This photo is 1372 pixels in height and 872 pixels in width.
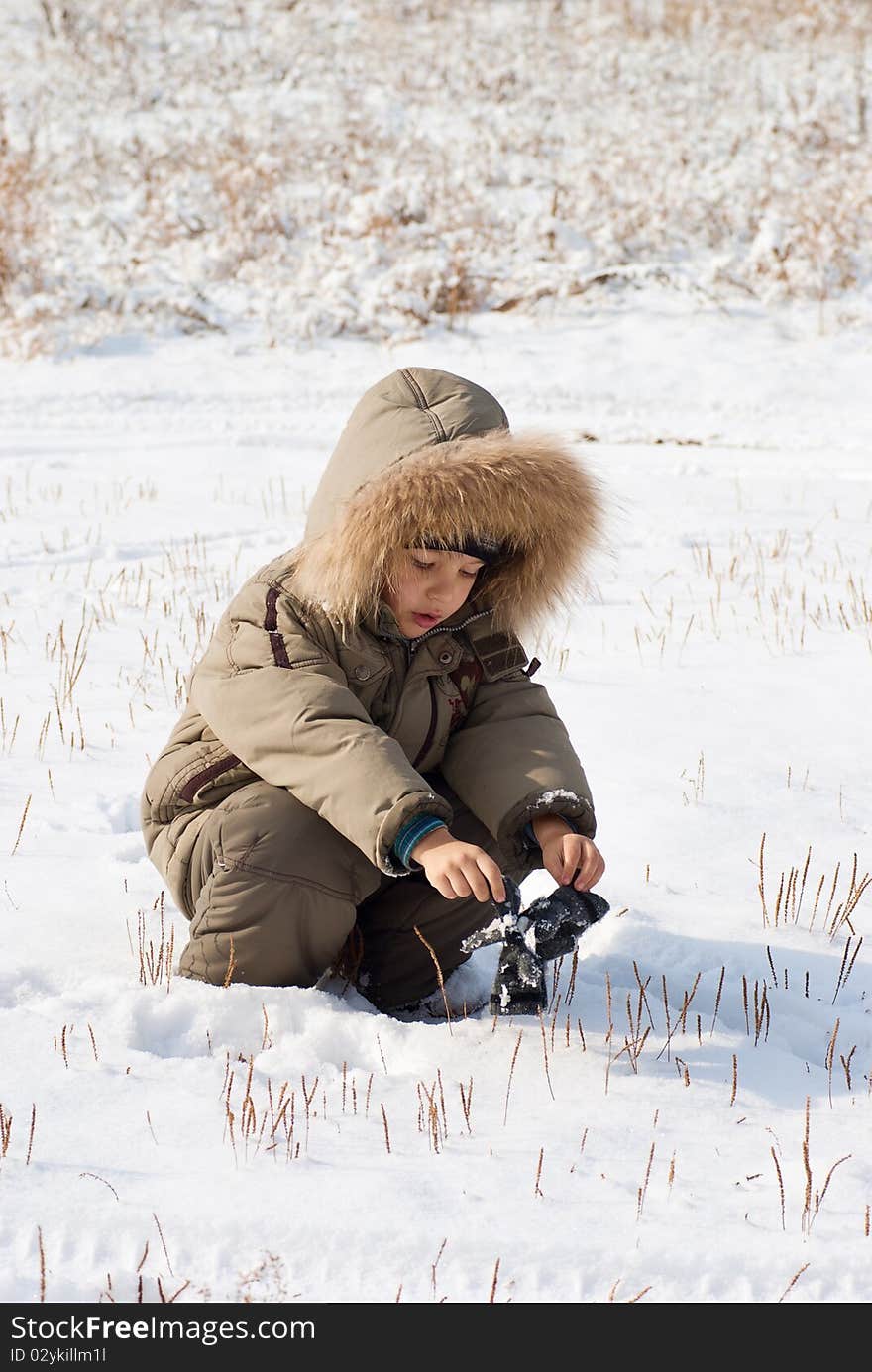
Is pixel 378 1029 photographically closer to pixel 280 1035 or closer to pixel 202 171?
pixel 280 1035

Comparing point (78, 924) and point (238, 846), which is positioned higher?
point (238, 846)

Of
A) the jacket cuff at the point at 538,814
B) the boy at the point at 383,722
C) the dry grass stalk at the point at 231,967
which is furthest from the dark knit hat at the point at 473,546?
the dry grass stalk at the point at 231,967

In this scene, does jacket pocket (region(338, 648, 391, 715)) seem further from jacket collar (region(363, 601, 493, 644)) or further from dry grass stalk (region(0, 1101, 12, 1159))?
dry grass stalk (region(0, 1101, 12, 1159))

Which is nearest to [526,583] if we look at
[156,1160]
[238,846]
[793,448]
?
[238,846]

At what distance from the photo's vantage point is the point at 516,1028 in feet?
9.52

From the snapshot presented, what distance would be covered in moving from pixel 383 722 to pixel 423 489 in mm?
584

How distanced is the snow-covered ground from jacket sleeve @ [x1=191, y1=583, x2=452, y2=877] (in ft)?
1.62

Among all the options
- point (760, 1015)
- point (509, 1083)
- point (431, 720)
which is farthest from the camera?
point (431, 720)

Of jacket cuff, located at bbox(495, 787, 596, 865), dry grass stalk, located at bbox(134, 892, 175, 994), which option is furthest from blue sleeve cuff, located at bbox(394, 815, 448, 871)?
dry grass stalk, located at bbox(134, 892, 175, 994)

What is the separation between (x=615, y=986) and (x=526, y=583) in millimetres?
1036

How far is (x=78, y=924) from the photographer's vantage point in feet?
10.8

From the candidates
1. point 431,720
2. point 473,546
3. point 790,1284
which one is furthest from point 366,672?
point 790,1284

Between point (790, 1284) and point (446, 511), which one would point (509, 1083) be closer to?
point (790, 1284)

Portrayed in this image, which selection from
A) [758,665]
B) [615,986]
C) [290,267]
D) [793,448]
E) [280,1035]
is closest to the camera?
[280,1035]
